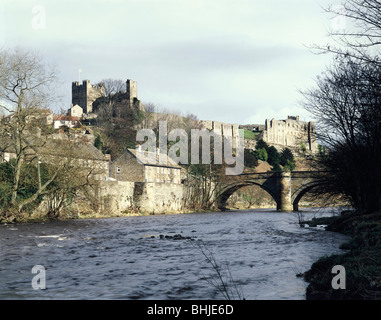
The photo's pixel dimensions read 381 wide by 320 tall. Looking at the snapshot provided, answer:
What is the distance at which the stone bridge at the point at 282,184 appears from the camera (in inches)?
2283

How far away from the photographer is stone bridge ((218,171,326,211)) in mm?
58000

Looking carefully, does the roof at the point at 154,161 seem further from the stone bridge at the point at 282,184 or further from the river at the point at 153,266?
the river at the point at 153,266

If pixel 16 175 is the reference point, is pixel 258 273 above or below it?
below

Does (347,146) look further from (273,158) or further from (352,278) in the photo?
(273,158)

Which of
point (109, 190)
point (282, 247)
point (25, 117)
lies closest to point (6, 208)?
point (25, 117)

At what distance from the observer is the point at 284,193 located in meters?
58.2

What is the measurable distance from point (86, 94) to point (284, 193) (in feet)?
173

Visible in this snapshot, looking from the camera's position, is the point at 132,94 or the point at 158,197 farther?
the point at 132,94

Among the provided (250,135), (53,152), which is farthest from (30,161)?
(250,135)

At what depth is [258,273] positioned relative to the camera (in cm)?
1037

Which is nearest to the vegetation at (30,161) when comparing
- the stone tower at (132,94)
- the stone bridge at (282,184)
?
the stone bridge at (282,184)

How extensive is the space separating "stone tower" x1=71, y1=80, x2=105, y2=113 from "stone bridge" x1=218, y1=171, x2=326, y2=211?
1719 inches
